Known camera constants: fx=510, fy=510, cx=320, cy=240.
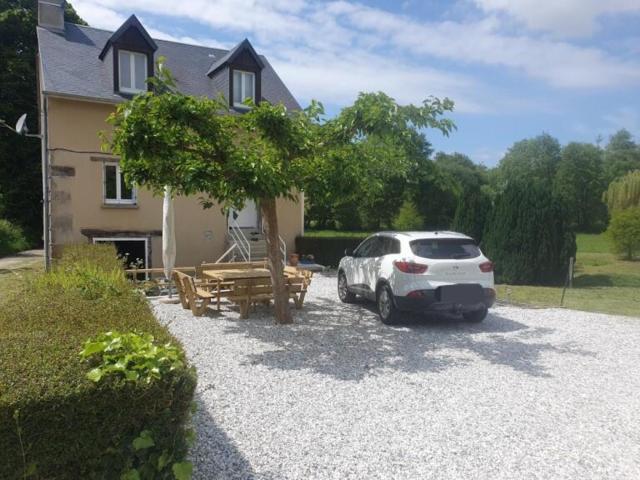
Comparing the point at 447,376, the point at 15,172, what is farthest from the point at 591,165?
the point at 447,376

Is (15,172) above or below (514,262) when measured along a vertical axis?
above

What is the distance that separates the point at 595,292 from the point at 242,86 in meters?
12.9

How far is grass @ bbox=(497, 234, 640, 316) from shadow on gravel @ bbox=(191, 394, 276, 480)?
926cm

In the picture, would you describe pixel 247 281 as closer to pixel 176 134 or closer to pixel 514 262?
pixel 176 134

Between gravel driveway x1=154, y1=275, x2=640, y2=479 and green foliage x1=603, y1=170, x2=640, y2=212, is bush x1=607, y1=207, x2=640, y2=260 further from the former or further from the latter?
gravel driveway x1=154, y1=275, x2=640, y2=479

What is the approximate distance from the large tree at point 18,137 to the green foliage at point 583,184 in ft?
143

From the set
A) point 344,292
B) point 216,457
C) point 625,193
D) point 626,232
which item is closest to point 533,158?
point 625,193

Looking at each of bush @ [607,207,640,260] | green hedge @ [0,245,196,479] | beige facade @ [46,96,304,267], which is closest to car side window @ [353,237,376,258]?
beige facade @ [46,96,304,267]

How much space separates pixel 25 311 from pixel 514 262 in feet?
48.1

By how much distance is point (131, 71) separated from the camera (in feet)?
51.9

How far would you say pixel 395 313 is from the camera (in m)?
8.67

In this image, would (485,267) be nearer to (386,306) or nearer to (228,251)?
(386,306)

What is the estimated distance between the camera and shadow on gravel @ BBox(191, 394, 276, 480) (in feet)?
12.0

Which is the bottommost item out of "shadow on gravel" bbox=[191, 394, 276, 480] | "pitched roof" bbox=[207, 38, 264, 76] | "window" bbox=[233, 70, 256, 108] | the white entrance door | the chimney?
"shadow on gravel" bbox=[191, 394, 276, 480]
